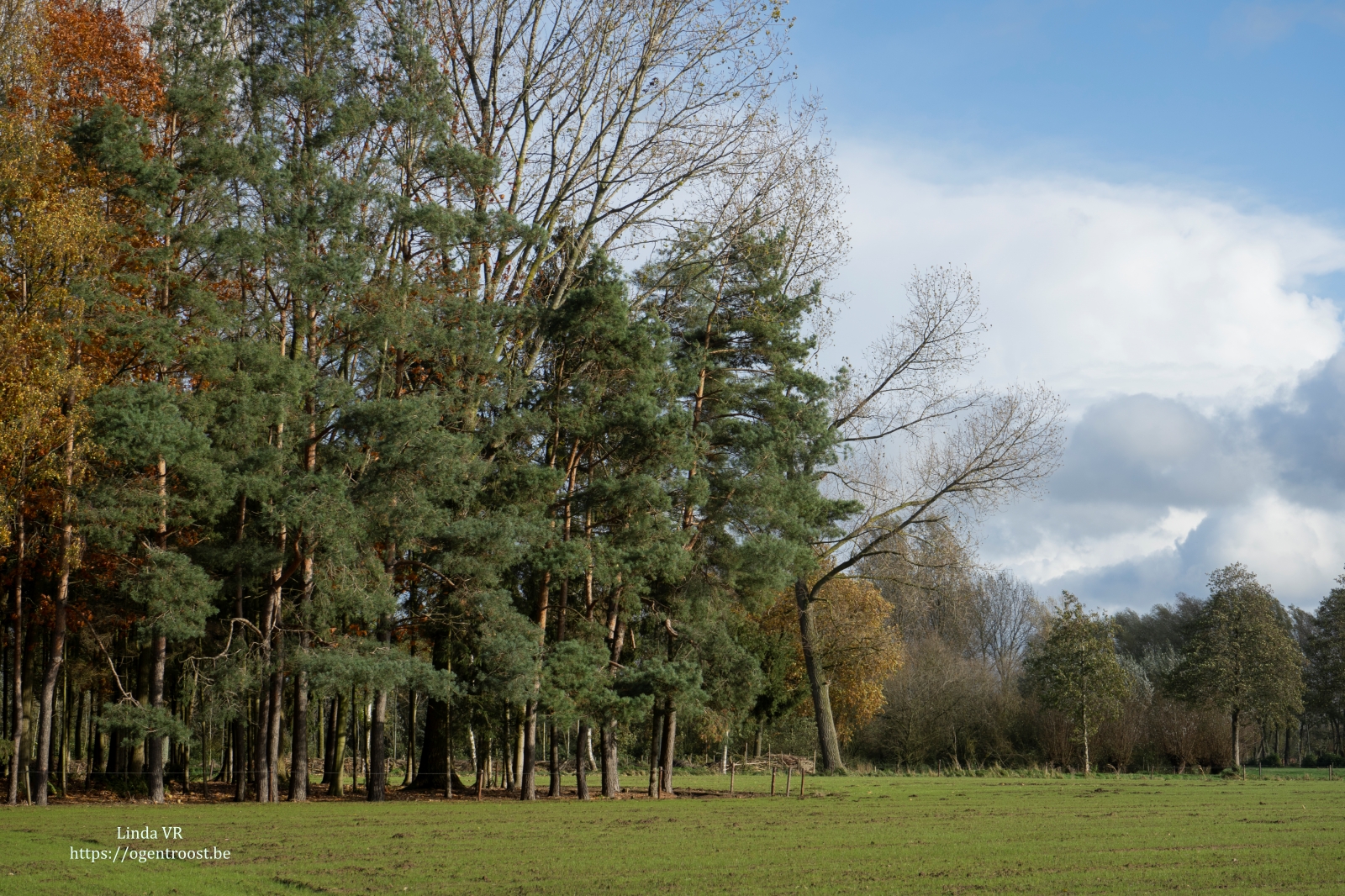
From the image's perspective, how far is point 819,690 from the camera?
3488 cm

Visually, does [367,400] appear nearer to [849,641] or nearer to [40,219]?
[40,219]

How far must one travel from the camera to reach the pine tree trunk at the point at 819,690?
113ft

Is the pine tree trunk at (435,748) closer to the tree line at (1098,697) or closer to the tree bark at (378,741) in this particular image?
the tree bark at (378,741)

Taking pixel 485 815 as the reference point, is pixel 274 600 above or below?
above

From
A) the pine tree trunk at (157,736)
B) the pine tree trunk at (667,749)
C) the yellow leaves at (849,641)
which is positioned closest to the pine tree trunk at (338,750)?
the pine tree trunk at (157,736)

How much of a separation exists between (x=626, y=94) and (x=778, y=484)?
10674mm

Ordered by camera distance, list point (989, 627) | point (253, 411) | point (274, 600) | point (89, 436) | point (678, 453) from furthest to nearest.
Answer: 1. point (989, 627)
2. point (678, 453)
3. point (274, 600)
4. point (253, 411)
5. point (89, 436)

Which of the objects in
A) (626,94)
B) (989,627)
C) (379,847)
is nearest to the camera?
(379,847)

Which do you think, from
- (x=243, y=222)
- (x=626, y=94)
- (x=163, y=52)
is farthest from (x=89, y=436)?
(x=626, y=94)

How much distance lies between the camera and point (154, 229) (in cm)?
1964

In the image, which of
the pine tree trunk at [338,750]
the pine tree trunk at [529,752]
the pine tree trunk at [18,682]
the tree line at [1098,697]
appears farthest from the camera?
the tree line at [1098,697]

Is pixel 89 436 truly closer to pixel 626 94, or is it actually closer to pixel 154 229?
pixel 154 229

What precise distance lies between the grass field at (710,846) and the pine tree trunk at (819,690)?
41.2 ft

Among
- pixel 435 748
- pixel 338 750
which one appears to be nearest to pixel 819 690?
pixel 435 748
